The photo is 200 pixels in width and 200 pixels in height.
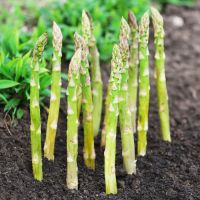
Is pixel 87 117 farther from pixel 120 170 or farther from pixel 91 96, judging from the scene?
pixel 120 170

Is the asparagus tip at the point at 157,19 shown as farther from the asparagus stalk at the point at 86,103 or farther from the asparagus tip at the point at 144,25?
the asparagus stalk at the point at 86,103

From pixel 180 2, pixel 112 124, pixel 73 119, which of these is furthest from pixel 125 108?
pixel 180 2

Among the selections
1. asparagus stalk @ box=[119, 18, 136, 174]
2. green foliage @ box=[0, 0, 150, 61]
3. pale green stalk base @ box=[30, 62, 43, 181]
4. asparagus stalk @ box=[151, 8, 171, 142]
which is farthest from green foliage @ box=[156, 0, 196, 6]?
pale green stalk base @ box=[30, 62, 43, 181]

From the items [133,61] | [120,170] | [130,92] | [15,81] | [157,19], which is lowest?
[120,170]

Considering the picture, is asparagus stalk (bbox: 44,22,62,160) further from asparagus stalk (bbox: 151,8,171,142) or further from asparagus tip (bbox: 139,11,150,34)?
asparagus stalk (bbox: 151,8,171,142)

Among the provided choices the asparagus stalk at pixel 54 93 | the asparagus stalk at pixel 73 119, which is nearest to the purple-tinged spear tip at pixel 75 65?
the asparagus stalk at pixel 73 119

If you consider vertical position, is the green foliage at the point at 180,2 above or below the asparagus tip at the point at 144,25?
below
